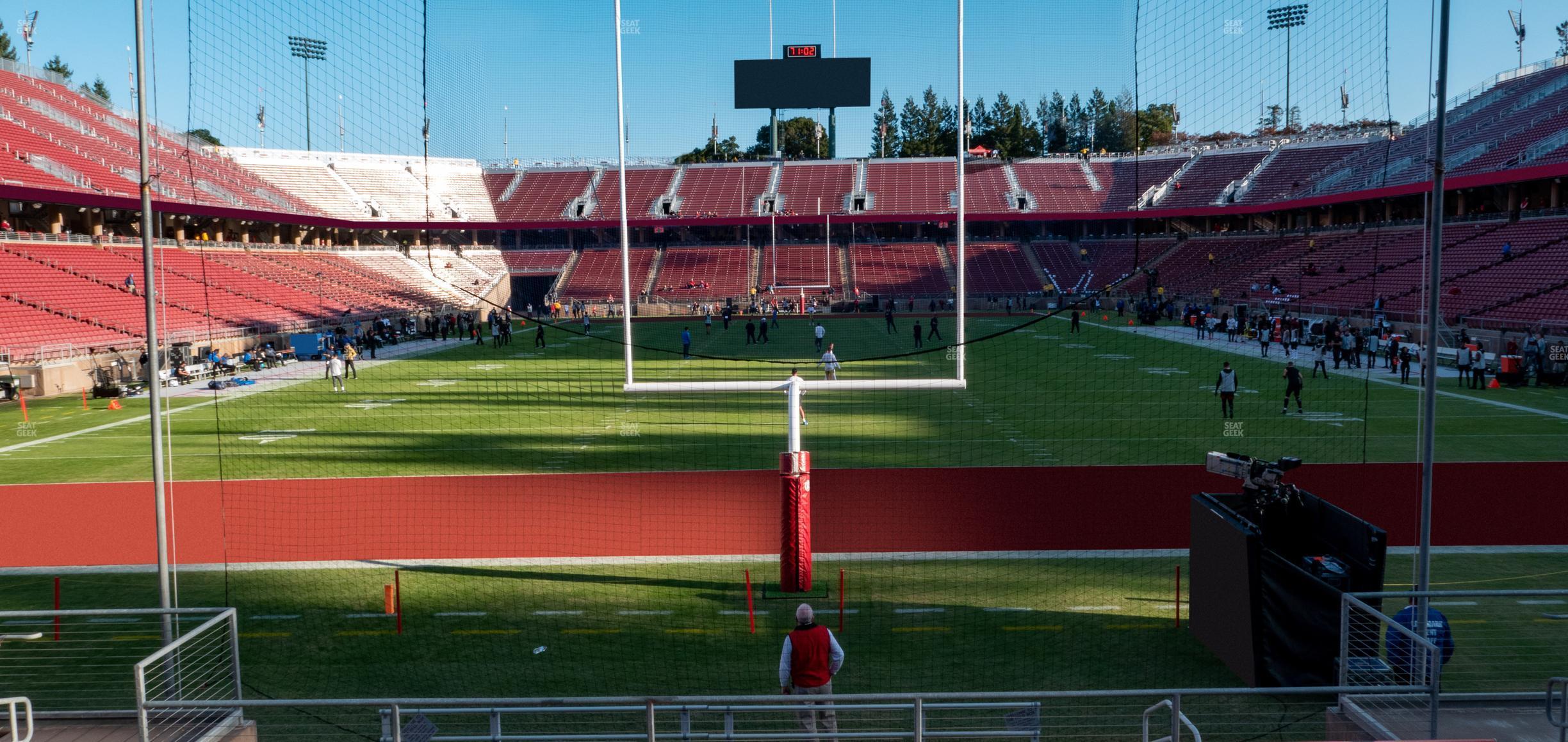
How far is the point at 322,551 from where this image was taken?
43.4ft

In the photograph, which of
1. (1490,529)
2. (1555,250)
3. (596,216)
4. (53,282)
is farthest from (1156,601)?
(596,216)

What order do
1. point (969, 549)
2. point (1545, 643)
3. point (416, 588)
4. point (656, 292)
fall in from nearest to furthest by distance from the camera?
point (1545, 643) < point (416, 588) < point (969, 549) < point (656, 292)

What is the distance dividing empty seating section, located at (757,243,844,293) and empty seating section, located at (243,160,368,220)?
2703 cm

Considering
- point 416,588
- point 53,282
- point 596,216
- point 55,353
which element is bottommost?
point 416,588

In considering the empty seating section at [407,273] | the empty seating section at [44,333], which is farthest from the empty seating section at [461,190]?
the empty seating section at [44,333]

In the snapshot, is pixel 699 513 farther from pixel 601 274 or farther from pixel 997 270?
pixel 601 274

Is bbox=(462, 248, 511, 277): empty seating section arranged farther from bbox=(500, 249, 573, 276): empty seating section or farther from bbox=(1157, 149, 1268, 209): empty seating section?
bbox=(1157, 149, 1268, 209): empty seating section

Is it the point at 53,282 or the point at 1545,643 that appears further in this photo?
the point at 53,282

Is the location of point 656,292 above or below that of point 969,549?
above

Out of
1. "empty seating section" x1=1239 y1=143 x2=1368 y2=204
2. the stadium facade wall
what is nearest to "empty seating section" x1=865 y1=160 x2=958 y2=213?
"empty seating section" x1=1239 y1=143 x2=1368 y2=204

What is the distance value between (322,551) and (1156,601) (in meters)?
10.2

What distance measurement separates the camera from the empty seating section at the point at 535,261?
70.7 meters

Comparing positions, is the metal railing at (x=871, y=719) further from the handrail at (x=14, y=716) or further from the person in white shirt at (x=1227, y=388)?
the person in white shirt at (x=1227, y=388)

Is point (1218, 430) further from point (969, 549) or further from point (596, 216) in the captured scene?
Result: point (596, 216)
